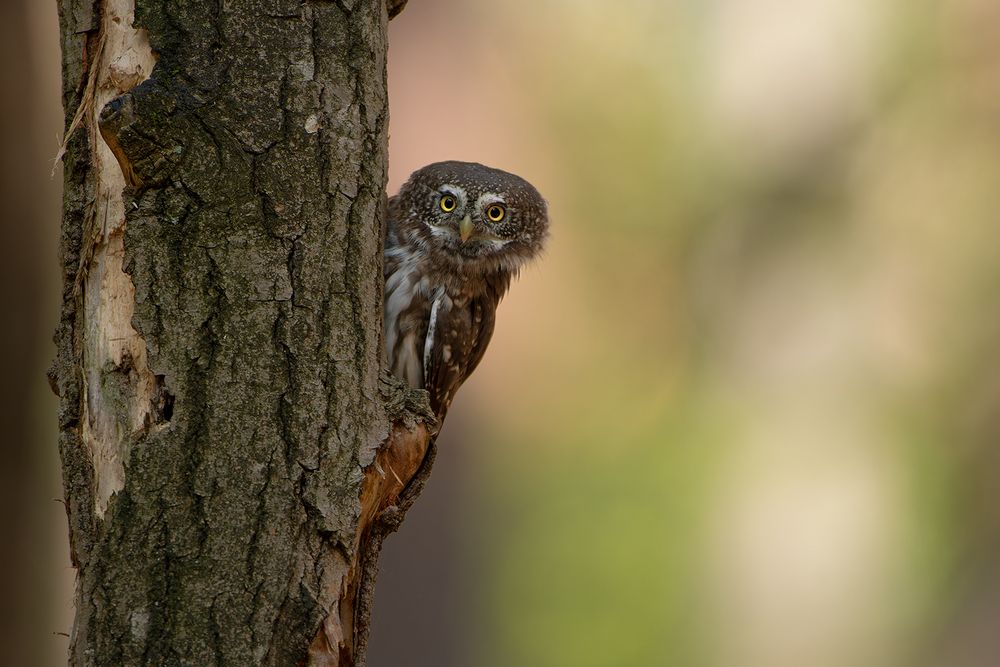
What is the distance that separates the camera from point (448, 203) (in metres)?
3.59

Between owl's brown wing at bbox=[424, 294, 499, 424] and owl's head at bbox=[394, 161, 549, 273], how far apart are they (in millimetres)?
152

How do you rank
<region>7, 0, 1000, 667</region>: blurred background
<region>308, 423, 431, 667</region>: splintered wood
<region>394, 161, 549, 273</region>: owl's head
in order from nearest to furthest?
<region>308, 423, 431, 667</region>: splintered wood, <region>394, 161, 549, 273</region>: owl's head, <region>7, 0, 1000, 667</region>: blurred background

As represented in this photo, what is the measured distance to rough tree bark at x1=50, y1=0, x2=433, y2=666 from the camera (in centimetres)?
202

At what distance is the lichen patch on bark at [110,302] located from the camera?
210 cm

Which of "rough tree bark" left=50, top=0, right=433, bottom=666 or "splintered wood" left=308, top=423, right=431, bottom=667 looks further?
"splintered wood" left=308, top=423, right=431, bottom=667

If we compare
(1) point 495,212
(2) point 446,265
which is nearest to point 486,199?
(1) point 495,212

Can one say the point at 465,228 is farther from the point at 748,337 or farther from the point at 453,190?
the point at 748,337

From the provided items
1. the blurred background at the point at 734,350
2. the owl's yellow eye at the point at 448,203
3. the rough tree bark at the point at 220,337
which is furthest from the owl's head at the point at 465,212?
the blurred background at the point at 734,350

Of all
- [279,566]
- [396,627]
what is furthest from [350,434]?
[396,627]

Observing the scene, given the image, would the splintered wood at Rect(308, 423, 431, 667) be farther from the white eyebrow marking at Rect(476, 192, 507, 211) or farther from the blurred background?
the blurred background

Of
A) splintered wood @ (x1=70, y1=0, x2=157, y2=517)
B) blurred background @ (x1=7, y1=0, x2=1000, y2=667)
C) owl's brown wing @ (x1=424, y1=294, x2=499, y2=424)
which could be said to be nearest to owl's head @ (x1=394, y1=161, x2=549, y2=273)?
owl's brown wing @ (x1=424, y1=294, x2=499, y2=424)

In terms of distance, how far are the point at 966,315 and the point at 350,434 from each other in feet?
23.5

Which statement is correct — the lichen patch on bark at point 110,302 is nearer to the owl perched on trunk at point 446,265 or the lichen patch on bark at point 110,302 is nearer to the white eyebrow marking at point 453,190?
the owl perched on trunk at point 446,265

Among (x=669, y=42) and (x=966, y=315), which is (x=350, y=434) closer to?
(x=669, y=42)
